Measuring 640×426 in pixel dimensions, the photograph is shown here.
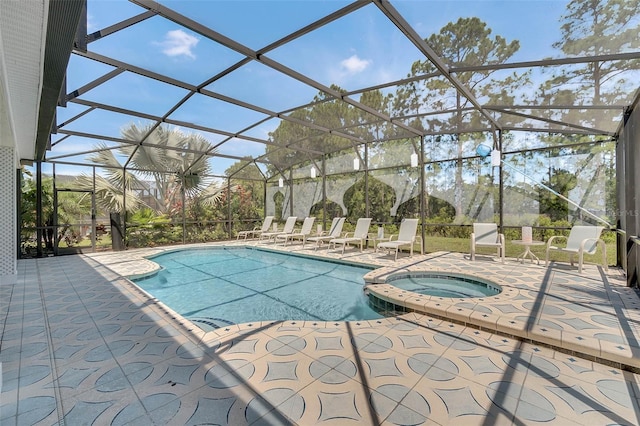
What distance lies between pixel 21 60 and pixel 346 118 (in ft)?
19.2

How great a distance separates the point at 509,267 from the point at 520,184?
2618 millimetres

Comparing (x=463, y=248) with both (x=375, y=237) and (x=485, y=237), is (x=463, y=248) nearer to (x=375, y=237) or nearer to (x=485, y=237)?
(x=485, y=237)

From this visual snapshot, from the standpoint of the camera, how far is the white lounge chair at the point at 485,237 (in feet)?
21.9

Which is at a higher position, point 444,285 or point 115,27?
point 115,27

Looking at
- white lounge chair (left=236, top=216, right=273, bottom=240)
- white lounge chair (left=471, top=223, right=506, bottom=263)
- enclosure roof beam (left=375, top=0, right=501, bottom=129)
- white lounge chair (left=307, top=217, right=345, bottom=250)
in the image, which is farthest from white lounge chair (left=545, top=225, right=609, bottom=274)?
white lounge chair (left=236, top=216, right=273, bottom=240)

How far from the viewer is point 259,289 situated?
18.2 ft

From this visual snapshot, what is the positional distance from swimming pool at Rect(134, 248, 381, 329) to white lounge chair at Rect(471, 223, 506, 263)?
8.86 feet

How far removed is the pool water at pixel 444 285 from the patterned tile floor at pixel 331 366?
31.5 inches

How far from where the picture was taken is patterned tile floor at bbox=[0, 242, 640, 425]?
1805 millimetres

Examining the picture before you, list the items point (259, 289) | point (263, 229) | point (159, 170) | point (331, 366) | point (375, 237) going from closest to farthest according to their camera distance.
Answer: point (331, 366), point (259, 289), point (375, 237), point (159, 170), point (263, 229)

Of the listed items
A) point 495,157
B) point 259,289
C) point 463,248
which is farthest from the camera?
point 463,248

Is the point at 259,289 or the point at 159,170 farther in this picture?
the point at 159,170

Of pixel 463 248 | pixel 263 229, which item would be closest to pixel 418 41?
pixel 463 248

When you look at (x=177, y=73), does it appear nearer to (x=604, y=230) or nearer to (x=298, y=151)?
(x=298, y=151)
